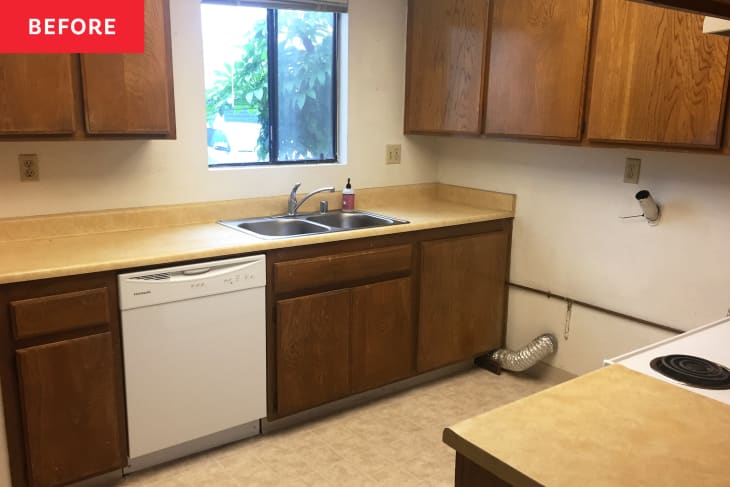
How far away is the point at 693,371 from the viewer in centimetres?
146

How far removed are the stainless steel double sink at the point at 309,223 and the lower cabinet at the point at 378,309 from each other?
208 mm

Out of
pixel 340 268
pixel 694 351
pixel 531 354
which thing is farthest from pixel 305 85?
pixel 694 351

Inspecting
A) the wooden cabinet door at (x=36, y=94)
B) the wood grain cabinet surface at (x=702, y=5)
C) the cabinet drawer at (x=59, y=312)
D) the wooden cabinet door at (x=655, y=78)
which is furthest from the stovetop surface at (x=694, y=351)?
the wooden cabinet door at (x=36, y=94)

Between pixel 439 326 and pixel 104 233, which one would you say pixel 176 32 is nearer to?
pixel 104 233

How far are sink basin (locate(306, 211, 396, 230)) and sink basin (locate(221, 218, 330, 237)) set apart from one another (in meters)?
0.09

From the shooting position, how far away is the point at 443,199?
151 inches

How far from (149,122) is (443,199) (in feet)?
6.35

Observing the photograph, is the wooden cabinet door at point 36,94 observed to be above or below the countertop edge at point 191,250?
above

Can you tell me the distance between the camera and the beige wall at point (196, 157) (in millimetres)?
2578

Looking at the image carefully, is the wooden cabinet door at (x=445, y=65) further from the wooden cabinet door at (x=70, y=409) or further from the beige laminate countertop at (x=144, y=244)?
the wooden cabinet door at (x=70, y=409)

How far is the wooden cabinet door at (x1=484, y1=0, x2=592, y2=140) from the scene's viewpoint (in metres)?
2.73

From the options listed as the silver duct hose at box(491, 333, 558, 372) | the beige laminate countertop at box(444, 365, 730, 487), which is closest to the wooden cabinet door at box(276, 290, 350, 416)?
the silver duct hose at box(491, 333, 558, 372)

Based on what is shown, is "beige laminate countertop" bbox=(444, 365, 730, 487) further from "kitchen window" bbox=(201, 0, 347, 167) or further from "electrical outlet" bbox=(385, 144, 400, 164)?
"electrical outlet" bbox=(385, 144, 400, 164)

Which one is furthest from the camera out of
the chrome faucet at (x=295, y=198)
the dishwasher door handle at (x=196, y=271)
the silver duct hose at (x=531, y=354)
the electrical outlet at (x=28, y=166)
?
the silver duct hose at (x=531, y=354)
